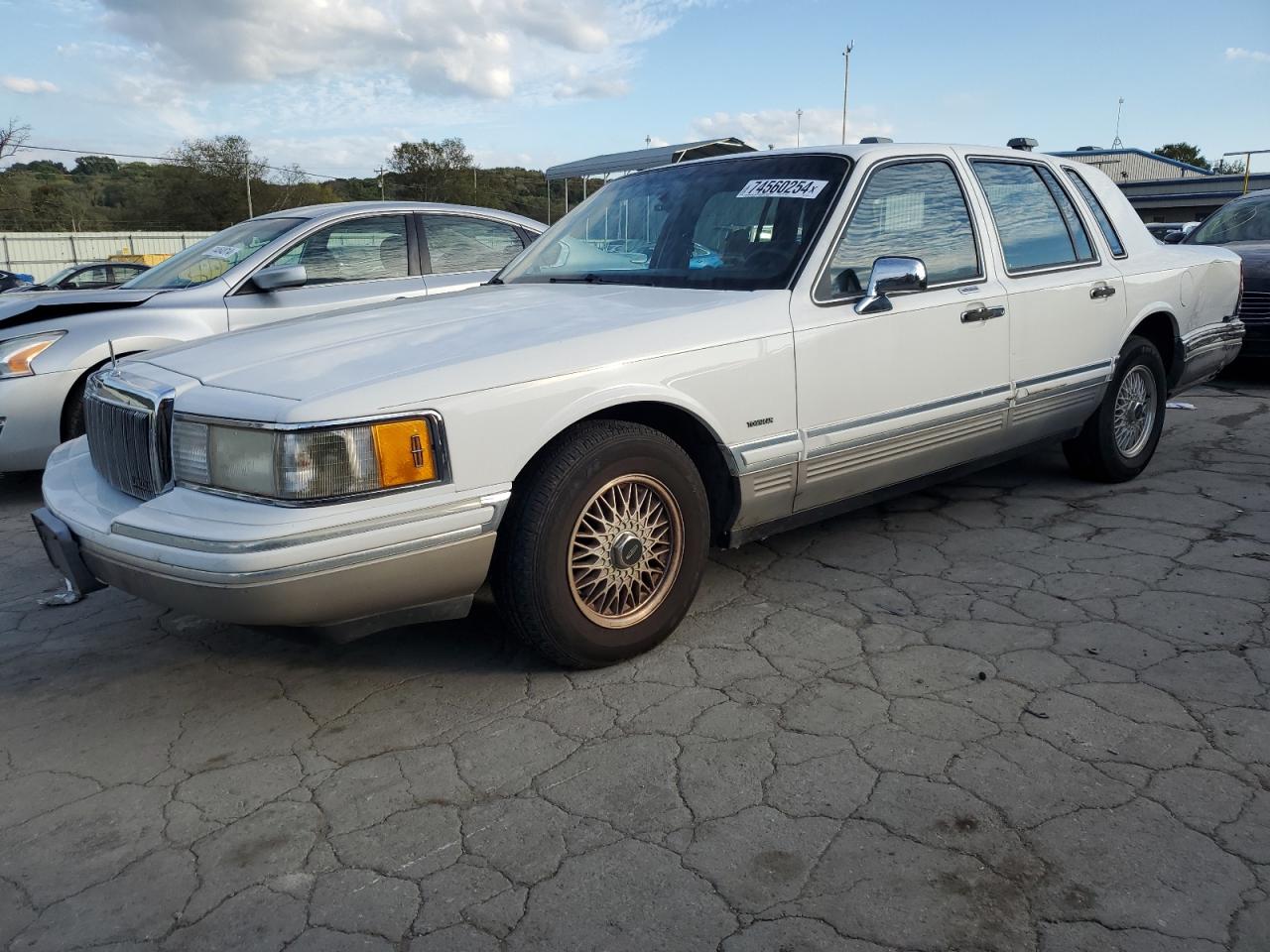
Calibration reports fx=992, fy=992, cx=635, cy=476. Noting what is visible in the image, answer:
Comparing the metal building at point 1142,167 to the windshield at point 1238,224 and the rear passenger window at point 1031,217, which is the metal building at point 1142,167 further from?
the rear passenger window at point 1031,217

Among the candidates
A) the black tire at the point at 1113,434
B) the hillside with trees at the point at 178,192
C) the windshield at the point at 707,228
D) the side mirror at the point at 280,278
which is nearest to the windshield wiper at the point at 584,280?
the windshield at the point at 707,228

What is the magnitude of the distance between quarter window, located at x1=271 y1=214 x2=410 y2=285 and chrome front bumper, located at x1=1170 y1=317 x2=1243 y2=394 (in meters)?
4.56

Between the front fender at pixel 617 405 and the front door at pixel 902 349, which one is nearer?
the front fender at pixel 617 405

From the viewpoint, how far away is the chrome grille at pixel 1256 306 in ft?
25.2

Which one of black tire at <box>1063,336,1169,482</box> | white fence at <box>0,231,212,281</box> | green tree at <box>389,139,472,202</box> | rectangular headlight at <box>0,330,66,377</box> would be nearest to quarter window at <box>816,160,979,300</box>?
black tire at <box>1063,336,1169,482</box>

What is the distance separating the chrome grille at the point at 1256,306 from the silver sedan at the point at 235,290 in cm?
564

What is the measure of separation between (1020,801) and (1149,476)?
11.7 feet

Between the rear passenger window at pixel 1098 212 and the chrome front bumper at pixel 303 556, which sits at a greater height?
the rear passenger window at pixel 1098 212

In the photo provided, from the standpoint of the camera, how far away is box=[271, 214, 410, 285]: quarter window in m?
6.02

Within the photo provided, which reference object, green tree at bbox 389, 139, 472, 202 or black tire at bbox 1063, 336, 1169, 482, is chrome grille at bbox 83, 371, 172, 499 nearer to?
black tire at bbox 1063, 336, 1169, 482

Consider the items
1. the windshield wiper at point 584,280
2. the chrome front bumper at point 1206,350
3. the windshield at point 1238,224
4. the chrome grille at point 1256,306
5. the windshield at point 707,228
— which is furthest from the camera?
the windshield at point 1238,224

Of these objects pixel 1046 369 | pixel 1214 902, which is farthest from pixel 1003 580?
pixel 1214 902

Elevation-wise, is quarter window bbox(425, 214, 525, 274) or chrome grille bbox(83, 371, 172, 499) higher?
quarter window bbox(425, 214, 525, 274)

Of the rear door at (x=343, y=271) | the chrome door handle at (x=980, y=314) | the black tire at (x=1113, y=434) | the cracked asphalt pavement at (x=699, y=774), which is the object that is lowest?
the cracked asphalt pavement at (x=699, y=774)
